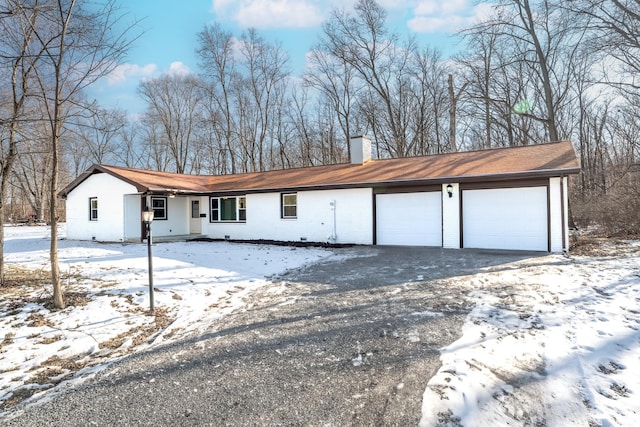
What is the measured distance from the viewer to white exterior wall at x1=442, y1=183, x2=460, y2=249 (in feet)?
38.8

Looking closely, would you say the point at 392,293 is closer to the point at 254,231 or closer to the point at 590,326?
the point at 590,326

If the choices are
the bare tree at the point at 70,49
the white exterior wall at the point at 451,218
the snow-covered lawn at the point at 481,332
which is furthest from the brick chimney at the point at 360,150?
the bare tree at the point at 70,49

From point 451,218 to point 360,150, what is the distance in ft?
18.7

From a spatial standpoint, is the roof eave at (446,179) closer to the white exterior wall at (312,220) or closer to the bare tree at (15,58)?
the white exterior wall at (312,220)

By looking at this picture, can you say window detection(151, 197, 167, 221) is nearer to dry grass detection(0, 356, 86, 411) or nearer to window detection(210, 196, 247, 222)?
window detection(210, 196, 247, 222)

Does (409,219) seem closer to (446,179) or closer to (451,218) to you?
(451,218)

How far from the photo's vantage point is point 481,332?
13.7ft

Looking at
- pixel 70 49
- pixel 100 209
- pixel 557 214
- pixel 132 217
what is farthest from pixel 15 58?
pixel 557 214

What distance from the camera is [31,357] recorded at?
3873mm

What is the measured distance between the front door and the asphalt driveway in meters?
12.2

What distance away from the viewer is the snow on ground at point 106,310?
3.73m

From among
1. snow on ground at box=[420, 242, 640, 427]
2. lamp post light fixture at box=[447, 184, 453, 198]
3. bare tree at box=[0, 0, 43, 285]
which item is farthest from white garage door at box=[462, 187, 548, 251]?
bare tree at box=[0, 0, 43, 285]

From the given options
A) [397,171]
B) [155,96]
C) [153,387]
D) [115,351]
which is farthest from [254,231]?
[155,96]

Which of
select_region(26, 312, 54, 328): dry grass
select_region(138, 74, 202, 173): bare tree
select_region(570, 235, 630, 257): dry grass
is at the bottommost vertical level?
select_region(26, 312, 54, 328): dry grass
